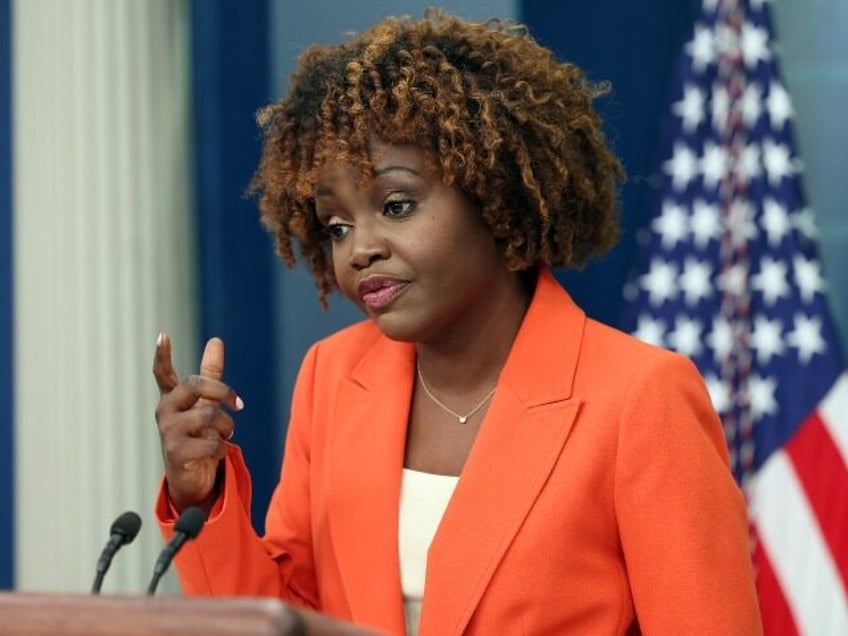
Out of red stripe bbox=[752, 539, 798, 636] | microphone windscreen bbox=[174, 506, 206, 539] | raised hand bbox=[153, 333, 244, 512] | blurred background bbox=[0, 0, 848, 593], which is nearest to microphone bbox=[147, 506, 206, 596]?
microphone windscreen bbox=[174, 506, 206, 539]

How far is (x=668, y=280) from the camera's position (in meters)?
3.56

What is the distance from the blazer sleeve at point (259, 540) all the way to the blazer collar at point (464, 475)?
10 cm

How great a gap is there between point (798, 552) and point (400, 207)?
1488mm

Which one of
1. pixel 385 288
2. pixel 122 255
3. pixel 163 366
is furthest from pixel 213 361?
pixel 122 255

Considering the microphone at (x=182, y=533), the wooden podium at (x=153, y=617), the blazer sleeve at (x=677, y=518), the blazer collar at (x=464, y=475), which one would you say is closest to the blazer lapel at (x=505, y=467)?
the blazer collar at (x=464, y=475)

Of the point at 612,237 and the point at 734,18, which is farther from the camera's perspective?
the point at 734,18

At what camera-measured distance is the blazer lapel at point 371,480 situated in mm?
2322

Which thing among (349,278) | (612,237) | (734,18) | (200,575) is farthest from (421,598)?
(734,18)

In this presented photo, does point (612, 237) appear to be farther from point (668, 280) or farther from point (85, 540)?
point (85, 540)

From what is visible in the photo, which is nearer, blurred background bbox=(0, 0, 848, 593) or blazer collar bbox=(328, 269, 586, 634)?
blazer collar bbox=(328, 269, 586, 634)

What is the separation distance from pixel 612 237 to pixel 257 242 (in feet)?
5.43

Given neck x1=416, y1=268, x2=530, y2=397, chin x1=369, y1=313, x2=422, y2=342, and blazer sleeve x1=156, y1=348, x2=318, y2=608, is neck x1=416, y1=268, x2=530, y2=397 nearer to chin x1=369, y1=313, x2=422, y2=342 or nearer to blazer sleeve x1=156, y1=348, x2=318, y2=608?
chin x1=369, y1=313, x2=422, y2=342

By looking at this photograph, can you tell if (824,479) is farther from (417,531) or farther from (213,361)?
(213,361)

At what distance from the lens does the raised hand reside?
2178 mm
